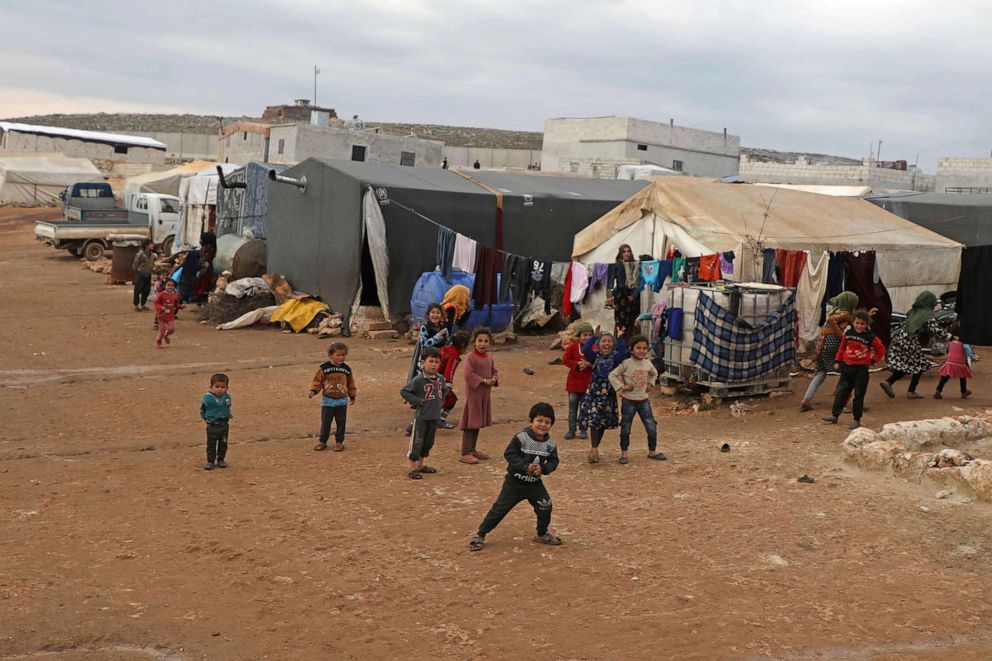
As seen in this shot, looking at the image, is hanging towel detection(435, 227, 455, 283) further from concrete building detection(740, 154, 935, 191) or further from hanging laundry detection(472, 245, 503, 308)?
concrete building detection(740, 154, 935, 191)

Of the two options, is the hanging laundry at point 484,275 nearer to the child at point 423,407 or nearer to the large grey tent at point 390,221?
the large grey tent at point 390,221

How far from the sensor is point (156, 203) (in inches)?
1184

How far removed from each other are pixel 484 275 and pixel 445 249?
85 cm

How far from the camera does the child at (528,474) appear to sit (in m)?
6.74

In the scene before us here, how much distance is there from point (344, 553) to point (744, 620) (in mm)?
2714

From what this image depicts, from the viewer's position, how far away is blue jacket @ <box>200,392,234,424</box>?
880cm

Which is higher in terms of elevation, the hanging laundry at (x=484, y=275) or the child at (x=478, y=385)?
the hanging laundry at (x=484, y=275)

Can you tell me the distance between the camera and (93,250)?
1172 inches

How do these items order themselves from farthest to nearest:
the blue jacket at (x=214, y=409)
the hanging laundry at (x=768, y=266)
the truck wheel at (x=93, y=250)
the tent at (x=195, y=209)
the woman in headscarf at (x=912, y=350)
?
the truck wheel at (x=93, y=250), the tent at (x=195, y=209), the hanging laundry at (x=768, y=266), the woman in headscarf at (x=912, y=350), the blue jacket at (x=214, y=409)

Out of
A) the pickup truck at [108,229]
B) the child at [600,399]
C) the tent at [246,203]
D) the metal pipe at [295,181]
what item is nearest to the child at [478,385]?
the child at [600,399]

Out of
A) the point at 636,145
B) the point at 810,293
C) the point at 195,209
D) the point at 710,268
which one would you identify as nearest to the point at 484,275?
the point at 710,268

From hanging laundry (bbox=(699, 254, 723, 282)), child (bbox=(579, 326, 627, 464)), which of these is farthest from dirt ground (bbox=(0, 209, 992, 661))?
hanging laundry (bbox=(699, 254, 723, 282))

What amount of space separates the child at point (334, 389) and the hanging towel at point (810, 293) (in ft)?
27.2

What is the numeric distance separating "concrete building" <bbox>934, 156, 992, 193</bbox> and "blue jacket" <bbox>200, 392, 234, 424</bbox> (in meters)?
32.5
